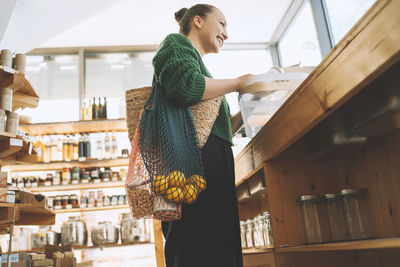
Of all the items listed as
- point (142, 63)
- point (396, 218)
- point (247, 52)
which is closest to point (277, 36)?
point (247, 52)

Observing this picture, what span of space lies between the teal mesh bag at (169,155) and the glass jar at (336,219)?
0.48 metres

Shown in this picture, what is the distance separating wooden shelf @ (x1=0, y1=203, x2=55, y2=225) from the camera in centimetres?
228

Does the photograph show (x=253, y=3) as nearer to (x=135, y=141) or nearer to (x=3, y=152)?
(x=3, y=152)

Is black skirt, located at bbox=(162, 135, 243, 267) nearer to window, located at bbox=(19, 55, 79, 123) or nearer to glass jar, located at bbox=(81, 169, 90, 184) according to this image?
glass jar, located at bbox=(81, 169, 90, 184)

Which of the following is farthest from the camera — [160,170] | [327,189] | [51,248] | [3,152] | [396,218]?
[51,248]

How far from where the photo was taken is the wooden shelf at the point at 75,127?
13.3 feet

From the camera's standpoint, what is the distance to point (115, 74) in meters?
→ 4.86

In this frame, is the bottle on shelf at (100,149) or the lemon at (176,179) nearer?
the lemon at (176,179)

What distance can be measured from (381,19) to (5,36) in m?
3.34

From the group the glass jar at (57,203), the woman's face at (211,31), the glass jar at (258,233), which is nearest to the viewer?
the woman's face at (211,31)

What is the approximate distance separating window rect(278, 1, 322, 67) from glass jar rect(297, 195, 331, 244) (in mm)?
2684

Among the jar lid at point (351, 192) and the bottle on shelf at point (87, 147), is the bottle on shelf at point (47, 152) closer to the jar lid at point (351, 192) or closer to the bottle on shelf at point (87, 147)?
the bottle on shelf at point (87, 147)

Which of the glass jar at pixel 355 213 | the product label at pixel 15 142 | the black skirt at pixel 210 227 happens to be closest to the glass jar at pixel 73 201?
the product label at pixel 15 142

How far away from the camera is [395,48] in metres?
0.69
